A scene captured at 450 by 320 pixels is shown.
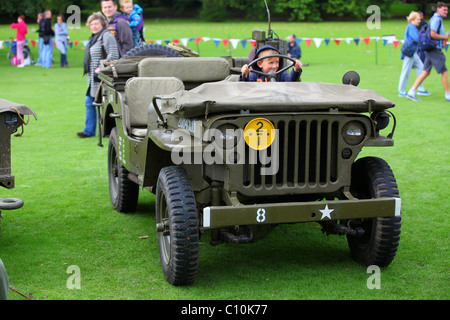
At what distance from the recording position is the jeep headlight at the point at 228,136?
4.89 m

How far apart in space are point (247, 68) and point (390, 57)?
20727mm

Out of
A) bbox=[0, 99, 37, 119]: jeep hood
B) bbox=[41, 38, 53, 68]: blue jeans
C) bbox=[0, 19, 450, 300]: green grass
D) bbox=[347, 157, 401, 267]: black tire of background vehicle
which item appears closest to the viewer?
bbox=[0, 19, 450, 300]: green grass

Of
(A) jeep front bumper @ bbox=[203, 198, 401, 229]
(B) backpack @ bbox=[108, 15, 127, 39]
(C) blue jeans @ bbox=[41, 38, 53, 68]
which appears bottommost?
(C) blue jeans @ bbox=[41, 38, 53, 68]

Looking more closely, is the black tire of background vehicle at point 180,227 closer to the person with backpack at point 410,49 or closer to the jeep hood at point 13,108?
the jeep hood at point 13,108

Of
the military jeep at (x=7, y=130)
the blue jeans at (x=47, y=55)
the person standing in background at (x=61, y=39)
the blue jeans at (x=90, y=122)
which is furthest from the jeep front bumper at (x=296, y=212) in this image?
the blue jeans at (x=47, y=55)

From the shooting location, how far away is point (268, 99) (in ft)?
16.5

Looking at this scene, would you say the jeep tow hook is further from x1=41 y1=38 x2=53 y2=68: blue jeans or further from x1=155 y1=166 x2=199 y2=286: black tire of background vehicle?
x1=41 y1=38 x2=53 y2=68: blue jeans

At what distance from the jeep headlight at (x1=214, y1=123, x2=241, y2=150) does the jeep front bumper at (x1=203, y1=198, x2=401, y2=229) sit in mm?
453

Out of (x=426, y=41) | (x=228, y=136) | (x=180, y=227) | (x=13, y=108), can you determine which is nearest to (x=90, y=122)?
(x=13, y=108)

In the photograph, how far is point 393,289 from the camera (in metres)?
5.14

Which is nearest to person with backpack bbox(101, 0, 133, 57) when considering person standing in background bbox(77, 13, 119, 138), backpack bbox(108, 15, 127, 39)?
backpack bbox(108, 15, 127, 39)

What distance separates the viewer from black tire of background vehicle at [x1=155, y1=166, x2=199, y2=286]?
498cm

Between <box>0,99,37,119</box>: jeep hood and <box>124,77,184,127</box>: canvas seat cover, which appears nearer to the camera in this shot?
<box>0,99,37,119</box>: jeep hood

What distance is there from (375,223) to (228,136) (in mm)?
1422
